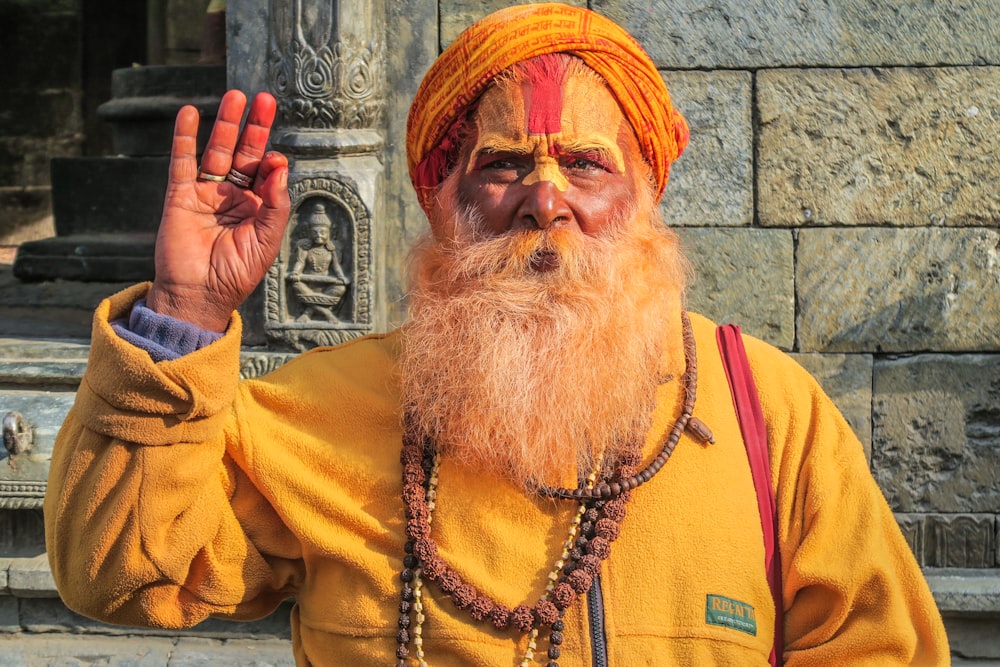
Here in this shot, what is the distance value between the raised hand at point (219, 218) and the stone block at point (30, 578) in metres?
2.27

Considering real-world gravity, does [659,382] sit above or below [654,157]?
below

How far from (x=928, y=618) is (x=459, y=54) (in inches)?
55.2

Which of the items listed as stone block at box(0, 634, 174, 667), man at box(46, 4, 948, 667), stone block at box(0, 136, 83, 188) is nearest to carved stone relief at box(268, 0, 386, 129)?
man at box(46, 4, 948, 667)

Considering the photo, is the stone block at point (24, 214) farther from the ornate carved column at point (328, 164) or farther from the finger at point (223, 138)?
the finger at point (223, 138)

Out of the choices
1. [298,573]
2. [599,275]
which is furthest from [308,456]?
[599,275]

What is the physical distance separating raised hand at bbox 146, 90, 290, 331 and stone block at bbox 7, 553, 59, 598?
227cm

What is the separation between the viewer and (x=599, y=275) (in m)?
2.12

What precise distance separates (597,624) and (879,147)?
96.8 inches

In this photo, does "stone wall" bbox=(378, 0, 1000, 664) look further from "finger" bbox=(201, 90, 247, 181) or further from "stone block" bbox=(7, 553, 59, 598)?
"finger" bbox=(201, 90, 247, 181)

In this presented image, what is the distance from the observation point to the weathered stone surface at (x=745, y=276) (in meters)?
3.85

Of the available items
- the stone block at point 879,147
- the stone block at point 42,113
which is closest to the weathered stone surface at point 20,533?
the stone block at point 879,147

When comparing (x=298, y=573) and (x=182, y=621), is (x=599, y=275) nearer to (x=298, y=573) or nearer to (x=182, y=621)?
(x=298, y=573)

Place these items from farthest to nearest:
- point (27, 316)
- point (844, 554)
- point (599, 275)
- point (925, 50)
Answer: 1. point (27, 316)
2. point (925, 50)
3. point (599, 275)
4. point (844, 554)

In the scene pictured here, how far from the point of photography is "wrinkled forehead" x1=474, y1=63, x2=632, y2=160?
2.17 meters
